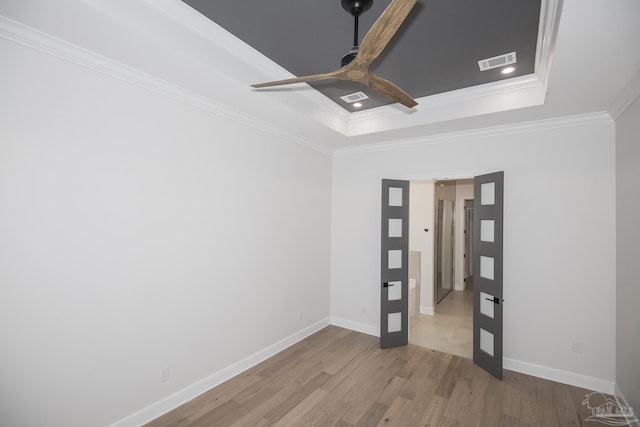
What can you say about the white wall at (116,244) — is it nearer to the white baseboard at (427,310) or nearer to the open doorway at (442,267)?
the open doorway at (442,267)

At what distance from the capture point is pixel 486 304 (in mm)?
3652

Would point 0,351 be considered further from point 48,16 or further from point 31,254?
point 48,16

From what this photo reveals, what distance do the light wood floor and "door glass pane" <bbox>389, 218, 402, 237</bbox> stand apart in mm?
1642

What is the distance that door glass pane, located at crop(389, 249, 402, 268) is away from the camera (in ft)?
14.1

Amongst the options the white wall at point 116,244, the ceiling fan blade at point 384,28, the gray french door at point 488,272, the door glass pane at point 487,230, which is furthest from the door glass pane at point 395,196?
the ceiling fan blade at point 384,28

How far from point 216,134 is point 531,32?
297 cm

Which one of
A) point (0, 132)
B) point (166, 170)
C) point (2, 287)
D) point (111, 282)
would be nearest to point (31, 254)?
point (2, 287)

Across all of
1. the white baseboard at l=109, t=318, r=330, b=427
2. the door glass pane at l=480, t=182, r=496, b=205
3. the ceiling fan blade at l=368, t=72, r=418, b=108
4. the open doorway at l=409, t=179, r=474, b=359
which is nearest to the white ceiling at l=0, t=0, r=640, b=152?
the door glass pane at l=480, t=182, r=496, b=205

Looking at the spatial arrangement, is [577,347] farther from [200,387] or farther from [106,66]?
[106,66]

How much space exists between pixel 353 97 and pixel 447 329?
3.90m

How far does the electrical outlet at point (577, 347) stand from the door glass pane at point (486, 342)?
81 centimetres

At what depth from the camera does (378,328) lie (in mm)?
4594

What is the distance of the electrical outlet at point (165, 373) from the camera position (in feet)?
8.80

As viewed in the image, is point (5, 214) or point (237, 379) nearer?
point (5, 214)
